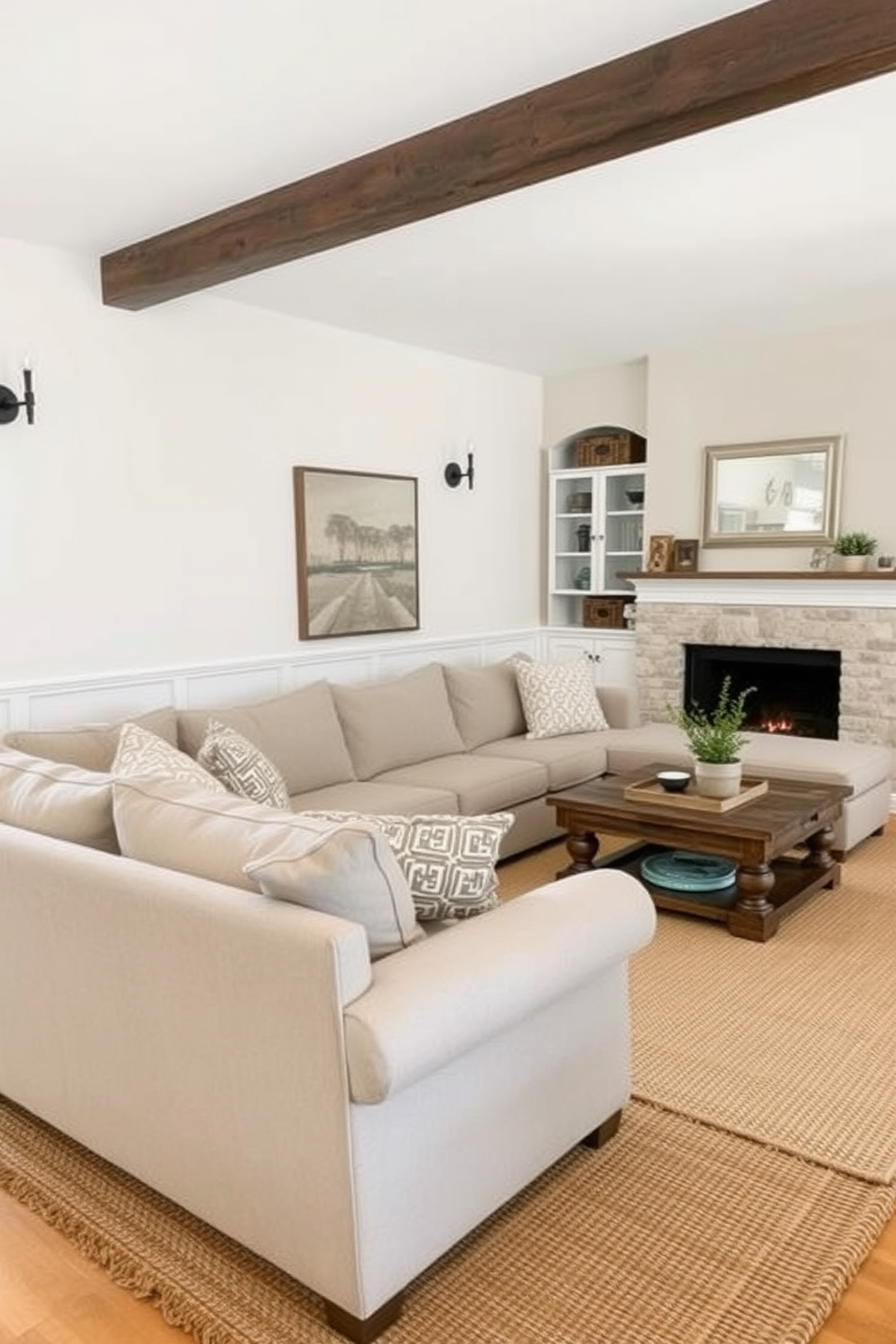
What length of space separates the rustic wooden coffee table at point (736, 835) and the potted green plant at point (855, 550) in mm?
1691

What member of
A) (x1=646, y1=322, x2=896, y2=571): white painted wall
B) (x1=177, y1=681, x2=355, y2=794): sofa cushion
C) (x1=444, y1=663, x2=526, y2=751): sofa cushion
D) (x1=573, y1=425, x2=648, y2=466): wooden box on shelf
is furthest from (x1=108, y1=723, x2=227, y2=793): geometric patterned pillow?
(x1=573, y1=425, x2=648, y2=466): wooden box on shelf

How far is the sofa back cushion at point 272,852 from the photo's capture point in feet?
5.83

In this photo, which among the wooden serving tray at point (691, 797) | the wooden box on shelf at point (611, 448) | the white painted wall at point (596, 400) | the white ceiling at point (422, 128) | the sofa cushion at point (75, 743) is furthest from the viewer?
the wooden box on shelf at point (611, 448)

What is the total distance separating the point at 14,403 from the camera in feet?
12.4

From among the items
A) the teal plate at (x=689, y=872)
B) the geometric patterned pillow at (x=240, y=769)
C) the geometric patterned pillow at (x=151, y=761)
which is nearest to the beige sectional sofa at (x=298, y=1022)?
the geometric patterned pillow at (x=151, y=761)

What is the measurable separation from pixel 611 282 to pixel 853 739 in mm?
2789

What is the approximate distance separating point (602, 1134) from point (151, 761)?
66.3 inches

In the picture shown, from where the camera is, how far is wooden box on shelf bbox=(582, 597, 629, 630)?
6488 mm

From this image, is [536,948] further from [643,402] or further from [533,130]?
[643,402]

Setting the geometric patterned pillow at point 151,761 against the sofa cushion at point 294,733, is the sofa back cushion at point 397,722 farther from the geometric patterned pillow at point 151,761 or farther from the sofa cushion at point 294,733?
the geometric patterned pillow at point 151,761

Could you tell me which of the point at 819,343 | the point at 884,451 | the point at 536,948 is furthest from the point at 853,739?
the point at 536,948

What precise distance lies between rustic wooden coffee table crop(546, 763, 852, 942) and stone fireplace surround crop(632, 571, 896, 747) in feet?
4.83

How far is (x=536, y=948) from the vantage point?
6.26 feet

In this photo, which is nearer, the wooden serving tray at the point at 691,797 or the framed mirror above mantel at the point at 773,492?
the wooden serving tray at the point at 691,797
